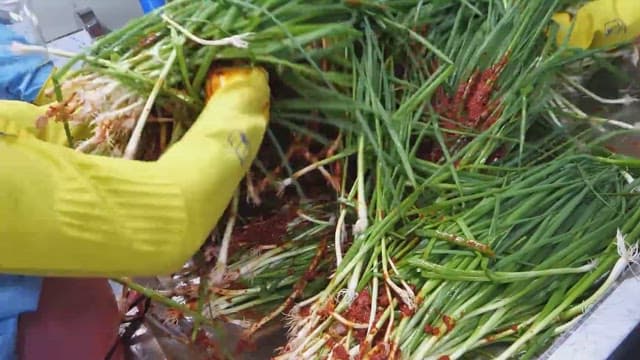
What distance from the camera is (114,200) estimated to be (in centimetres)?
94

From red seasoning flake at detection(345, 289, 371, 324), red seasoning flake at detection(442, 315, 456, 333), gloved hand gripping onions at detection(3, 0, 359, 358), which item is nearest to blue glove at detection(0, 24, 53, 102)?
gloved hand gripping onions at detection(3, 0, 359, 358)

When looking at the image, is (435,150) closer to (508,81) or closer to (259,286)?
(508,81)

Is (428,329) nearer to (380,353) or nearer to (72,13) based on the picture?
(380,353)

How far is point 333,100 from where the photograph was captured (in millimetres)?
1192

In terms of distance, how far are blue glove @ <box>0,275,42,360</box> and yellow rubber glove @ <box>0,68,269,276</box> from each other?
94 millimetres

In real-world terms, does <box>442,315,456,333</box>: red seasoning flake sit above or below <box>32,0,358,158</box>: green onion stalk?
below

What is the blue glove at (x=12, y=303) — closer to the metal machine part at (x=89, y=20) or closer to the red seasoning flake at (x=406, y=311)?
the red seasoning flake at (x=406, y=311)

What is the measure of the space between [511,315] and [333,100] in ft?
1.21

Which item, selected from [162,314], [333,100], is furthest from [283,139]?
[162,314]

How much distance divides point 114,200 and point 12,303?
A: 0.21 m

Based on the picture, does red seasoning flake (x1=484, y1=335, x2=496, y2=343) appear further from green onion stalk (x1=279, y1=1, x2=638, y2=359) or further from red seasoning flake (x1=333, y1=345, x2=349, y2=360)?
red seasoning flake (x1=333, y1=345, x2=349, y2=360)

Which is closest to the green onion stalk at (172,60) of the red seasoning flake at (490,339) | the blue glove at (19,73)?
the blue glove at (19,73)

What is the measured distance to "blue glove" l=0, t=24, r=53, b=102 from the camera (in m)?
1.40

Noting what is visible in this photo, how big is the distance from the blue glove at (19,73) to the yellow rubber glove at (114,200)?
0.45m
